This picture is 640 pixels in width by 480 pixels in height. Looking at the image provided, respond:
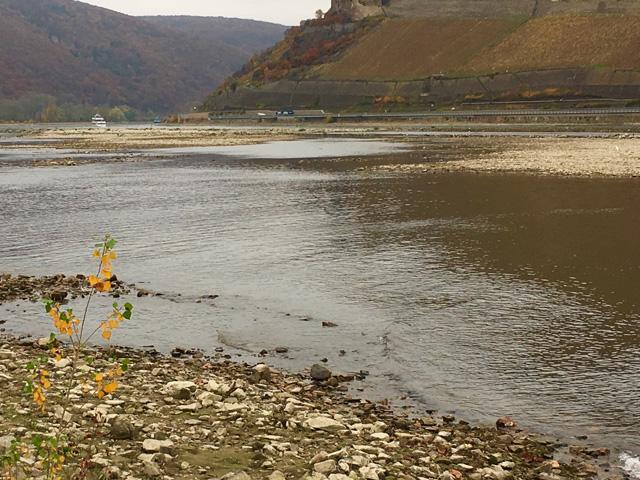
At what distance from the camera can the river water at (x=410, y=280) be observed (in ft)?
41.3

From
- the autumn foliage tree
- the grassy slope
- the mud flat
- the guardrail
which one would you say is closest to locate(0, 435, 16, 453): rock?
the autumn foliage tree

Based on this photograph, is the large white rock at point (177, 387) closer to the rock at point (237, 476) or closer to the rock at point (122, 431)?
the rock at point (122, 431)

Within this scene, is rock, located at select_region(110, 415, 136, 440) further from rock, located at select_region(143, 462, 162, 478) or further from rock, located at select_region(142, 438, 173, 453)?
rock, located at select_region(143, 462, 162, 478)

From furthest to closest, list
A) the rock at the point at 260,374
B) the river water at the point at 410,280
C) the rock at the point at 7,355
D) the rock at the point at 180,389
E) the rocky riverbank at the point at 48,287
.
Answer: the rocky riverbank at the point at 48,287 < the rock at the point at 7,355 < the river water at the point at 410,280 < the rock at the point at 260,374 < the rock at the point at 180,389

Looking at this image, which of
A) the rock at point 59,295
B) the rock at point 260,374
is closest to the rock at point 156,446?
the rock at point 260,374

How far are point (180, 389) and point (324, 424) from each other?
7.84 ft

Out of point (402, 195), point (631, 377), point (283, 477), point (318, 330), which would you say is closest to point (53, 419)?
point (283, 477)

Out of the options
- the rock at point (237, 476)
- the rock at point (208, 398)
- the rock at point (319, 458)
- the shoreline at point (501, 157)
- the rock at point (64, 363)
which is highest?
the shoreline at point (501, 157)

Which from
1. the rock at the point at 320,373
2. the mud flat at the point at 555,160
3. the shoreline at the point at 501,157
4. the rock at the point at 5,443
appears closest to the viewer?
the rock at the point at 5,443

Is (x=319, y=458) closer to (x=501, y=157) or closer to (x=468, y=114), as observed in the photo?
(x=501, y=157)

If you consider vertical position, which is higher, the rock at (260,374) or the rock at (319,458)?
the rock at (319,458)

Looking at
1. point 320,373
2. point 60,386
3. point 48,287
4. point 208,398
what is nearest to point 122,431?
point 208,398

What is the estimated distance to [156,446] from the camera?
8.90m

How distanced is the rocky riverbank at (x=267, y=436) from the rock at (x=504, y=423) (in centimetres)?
1
